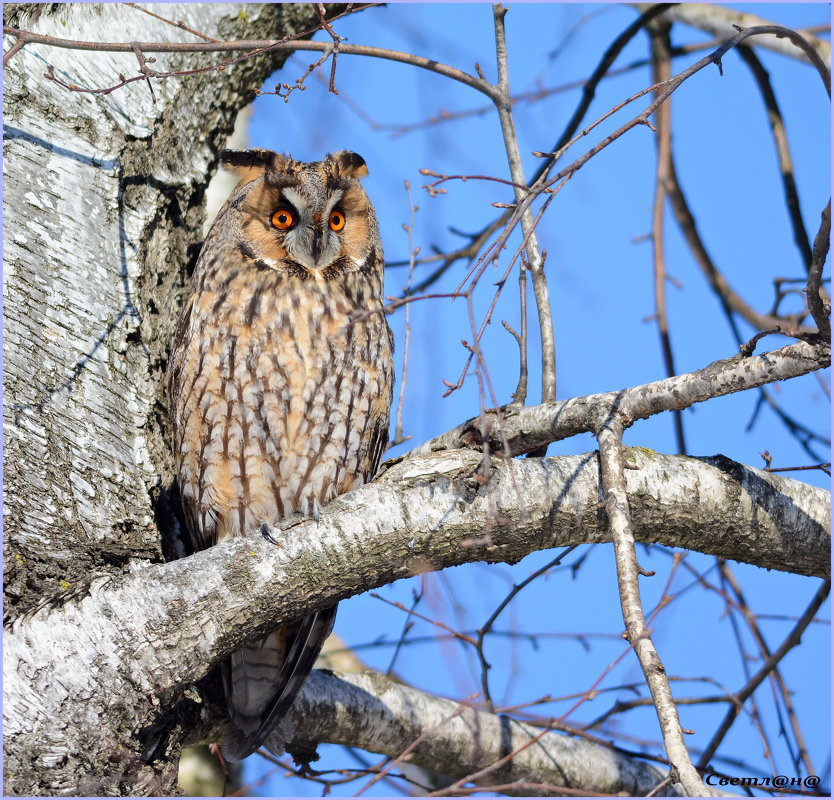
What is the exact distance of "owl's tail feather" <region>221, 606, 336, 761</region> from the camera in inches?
96.7

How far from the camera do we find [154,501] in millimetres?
2391

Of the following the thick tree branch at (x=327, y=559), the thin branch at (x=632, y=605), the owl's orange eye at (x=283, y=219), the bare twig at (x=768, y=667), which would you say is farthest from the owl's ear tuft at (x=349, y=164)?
the bare twig at (x=768, y=667)

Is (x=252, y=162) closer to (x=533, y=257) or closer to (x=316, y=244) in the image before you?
(x=316, y=244)

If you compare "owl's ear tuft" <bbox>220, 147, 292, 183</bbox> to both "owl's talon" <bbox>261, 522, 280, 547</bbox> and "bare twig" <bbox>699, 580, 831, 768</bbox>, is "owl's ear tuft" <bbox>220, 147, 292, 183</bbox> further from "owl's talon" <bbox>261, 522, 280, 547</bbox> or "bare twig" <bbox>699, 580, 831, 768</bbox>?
"bare twig" <bbox>699, 580, 831, 768</bbox>

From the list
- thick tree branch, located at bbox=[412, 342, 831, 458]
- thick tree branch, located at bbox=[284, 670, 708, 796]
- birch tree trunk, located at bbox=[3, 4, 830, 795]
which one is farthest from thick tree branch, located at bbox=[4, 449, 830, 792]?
thick tree branch, located at bbox=[284, 670, 708, 796]

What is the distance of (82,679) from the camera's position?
5.97 feet

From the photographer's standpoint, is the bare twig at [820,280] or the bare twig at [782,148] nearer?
the bare twig at [820,280]

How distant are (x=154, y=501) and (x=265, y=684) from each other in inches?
23.8

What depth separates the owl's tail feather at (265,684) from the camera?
246cm

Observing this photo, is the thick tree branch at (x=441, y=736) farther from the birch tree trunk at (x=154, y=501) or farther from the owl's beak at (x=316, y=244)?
the owl's beak at (x=316, y=244)

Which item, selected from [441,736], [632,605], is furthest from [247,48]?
[441,736]

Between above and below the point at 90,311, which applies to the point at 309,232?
above

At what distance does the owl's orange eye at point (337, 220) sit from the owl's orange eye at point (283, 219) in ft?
0.40

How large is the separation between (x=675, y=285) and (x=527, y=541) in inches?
57.6
